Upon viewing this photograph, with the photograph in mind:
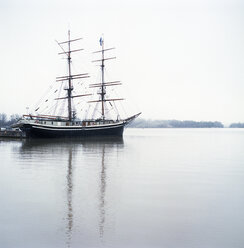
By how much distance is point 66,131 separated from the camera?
173 feet

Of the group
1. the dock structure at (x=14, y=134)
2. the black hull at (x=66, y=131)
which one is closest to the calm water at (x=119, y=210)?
the black hull at (x=66, y=131)

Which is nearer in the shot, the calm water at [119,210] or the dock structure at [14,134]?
the calm water at [119,210]

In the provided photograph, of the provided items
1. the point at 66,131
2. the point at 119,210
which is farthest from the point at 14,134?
the point at 119,210

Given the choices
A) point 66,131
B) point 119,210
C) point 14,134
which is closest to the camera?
point 119,210

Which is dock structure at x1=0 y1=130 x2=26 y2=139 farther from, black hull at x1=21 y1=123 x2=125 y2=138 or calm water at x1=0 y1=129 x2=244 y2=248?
calm water at x1=0 y1=129 x2=244 y2=248

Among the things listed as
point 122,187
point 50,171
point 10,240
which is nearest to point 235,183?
point 122,187

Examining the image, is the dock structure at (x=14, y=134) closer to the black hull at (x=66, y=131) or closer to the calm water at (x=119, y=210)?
the black hull at (x=66, y=131)

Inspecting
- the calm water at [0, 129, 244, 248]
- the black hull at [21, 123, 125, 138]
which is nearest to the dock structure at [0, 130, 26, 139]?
the black hull at [21, 123, 125, 138]

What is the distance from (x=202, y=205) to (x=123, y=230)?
389 centimetres

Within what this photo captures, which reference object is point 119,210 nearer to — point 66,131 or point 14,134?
point 66,131

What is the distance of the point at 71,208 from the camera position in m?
9.12

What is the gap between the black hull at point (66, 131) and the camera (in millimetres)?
49500

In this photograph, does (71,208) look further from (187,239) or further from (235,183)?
(235,183)

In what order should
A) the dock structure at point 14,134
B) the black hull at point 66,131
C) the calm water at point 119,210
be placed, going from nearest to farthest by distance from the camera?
the calm water at point 119,210
the black hull at point 66,131
the dock structure at point 14,134
